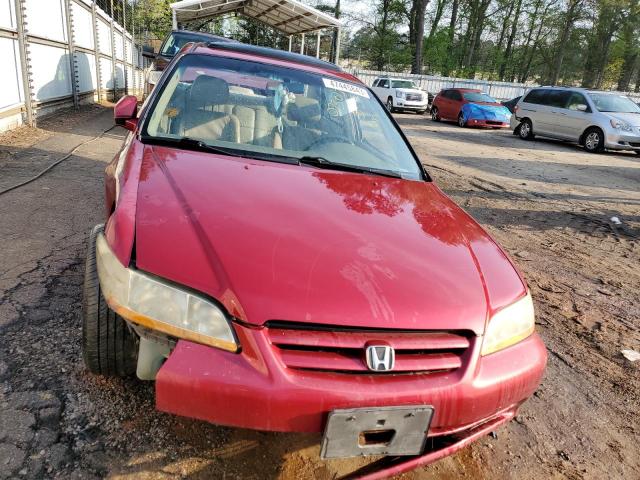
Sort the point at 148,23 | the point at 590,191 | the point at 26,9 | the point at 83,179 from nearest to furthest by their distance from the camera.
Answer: the point at 83,179, the point at 590,191, the point at 26,9, the point at 148,23

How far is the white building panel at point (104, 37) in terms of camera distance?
14.3 meters

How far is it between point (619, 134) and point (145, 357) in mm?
13734

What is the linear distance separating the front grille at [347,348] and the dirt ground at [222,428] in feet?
1.09

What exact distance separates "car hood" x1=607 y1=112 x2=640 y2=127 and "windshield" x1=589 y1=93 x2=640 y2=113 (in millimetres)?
190

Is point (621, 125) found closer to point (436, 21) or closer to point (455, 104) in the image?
point (455, 104)

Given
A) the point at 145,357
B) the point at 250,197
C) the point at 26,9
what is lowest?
the point at 145,357

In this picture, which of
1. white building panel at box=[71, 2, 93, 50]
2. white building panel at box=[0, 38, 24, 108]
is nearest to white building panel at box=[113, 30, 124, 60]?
white building panel at box=[71, 2, 93, 50]

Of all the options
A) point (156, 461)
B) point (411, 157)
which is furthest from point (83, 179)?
point (156, 461)

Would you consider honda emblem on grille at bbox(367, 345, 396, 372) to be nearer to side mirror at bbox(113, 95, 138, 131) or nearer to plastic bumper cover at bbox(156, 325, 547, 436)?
plastic bumper cover at bbox(156, 325, 547, 436)

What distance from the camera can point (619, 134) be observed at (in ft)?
40.0

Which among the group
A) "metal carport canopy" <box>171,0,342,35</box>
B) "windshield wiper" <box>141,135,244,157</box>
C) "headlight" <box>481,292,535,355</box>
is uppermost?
"metal carport canopy" <box>171,0,342,35</box>

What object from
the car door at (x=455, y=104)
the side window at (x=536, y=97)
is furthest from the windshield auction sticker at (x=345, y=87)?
the car door at (x=455, y=104)

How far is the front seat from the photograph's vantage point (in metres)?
2.72

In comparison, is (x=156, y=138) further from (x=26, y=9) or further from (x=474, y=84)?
(x=474, y=84)
